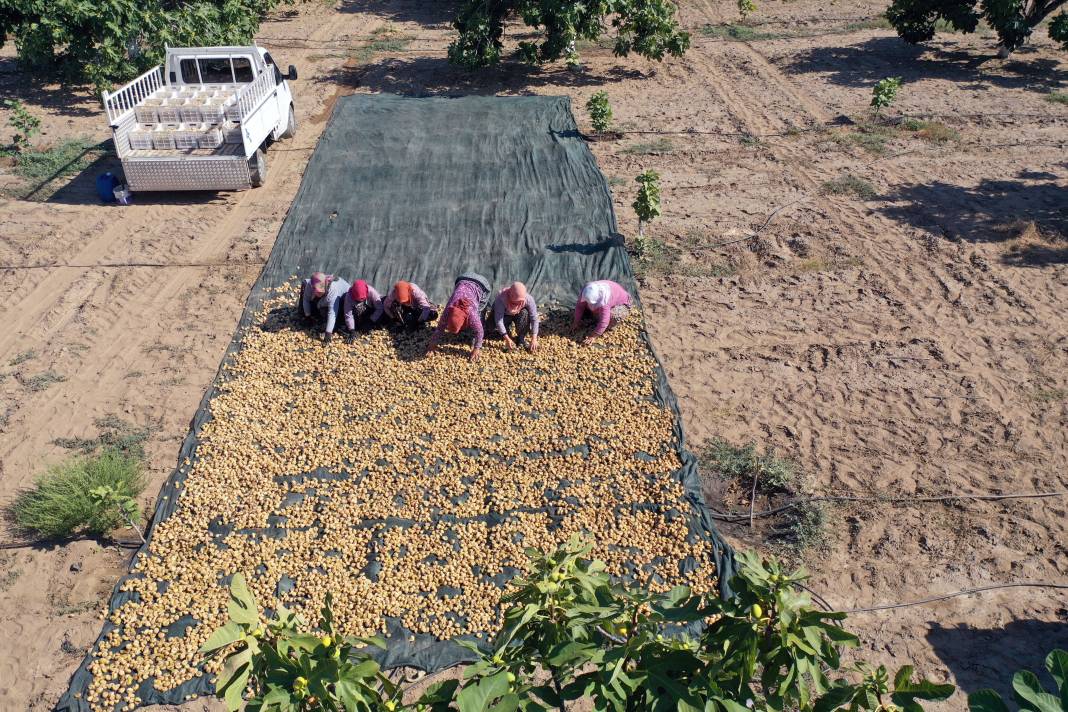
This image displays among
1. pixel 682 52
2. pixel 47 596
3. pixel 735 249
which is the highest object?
pixel 682 52

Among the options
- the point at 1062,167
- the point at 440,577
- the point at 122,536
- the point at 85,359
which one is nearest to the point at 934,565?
the point at 440,577

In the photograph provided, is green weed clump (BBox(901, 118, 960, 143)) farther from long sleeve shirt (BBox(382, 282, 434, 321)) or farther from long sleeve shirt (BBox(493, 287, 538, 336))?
long sleeve shirt (BBox(382, 282, 434, 321))

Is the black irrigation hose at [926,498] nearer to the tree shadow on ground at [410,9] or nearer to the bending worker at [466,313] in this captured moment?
the bending worker at [466,313]

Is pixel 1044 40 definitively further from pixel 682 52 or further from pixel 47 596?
pixel 47 596

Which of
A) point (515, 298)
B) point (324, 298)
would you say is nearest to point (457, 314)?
point (515, 298)

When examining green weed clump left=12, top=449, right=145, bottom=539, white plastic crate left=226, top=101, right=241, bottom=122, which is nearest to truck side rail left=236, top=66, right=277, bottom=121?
white plastic crate left=226, top=101, right=241, bottom=122

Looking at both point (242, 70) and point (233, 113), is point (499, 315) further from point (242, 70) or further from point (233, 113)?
point (242, 70)
